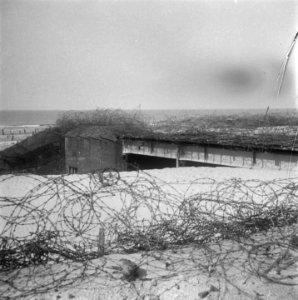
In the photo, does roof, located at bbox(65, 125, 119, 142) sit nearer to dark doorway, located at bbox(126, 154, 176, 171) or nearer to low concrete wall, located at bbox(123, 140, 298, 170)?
low concrete wall, located at bbox(123, 140, 298, 170)

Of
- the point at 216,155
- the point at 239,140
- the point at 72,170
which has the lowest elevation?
the point at 72,170

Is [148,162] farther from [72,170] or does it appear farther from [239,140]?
[239,140]

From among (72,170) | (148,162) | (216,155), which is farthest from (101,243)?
(72,170)

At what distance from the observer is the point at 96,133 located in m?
22.9

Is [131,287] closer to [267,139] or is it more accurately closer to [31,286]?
[31,286]

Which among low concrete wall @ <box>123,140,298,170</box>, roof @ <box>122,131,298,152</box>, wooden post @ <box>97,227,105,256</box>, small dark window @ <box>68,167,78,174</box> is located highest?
roof @ <box>122,131,298,152</box>

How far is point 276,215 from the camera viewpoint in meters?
5.94

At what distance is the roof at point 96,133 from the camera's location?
21.8 meters

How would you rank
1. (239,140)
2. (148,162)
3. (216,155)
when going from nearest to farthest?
(239,140) → (216,155) → (148,162)

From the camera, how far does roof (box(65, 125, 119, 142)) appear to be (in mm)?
21812

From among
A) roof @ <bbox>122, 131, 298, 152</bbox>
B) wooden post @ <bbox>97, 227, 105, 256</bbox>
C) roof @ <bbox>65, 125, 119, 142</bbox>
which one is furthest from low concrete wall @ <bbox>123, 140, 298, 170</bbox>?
wooden post @ <bbox>97, 227, 105, 256</bbox>

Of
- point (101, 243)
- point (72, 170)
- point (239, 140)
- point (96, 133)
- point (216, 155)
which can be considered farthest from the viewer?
point (72, 170)

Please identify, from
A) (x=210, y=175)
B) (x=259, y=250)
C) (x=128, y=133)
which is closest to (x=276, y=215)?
Result: (x=259, y=250)

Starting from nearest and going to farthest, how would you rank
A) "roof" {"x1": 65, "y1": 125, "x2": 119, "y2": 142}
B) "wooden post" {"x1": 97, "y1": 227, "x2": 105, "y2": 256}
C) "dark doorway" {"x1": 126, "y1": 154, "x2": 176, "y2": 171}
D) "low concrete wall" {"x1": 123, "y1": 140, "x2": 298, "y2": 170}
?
"wooden post" {"x1": 97, "y1": 227, "x2": 105, "y2": 256} < "low concrete wall" {"x1": 123, "y1": 140, "x2": 298, "y2": 170} < "roof" {"x1": 65, "y1": 125, "x2": 119, "y2": 142} < "dark doorway" {"x1": 126, "y1": 154, "x2": 176, "y2": 171}
